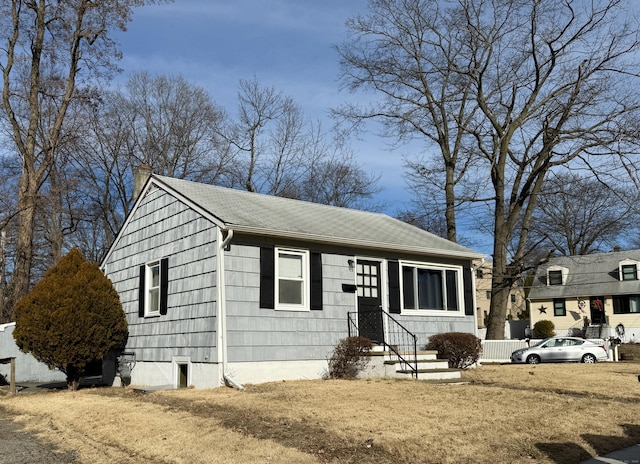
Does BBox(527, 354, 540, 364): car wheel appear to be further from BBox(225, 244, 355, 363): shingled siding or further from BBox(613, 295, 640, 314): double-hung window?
BBox(613, 295, 640, 314): double-hung window

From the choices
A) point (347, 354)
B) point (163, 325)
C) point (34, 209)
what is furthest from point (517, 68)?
point (34, 209)

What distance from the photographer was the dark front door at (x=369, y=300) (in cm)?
1429

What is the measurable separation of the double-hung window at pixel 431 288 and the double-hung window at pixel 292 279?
3041 millimetres

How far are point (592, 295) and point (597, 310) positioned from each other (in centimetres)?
102

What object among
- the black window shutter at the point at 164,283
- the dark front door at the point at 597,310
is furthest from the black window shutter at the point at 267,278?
the dark front door at the point at 597,310

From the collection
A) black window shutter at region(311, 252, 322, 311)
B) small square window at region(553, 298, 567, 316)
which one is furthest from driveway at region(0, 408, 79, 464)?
small square window at region(553, 298, 567, 316)

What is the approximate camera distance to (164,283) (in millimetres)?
14273

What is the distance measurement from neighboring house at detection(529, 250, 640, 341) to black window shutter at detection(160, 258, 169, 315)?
29.2 m

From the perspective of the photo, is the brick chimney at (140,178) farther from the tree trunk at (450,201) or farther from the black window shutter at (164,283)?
the tree trunk at (450,201)

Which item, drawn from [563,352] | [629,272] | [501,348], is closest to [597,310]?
[629,272]

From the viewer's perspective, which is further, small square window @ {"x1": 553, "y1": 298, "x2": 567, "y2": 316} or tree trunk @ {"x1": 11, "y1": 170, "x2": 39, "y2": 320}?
small square window @ {"x1": 553, "y1": 298, "x2": 567, "y2": 316}

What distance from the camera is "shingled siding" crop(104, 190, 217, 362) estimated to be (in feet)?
41.3

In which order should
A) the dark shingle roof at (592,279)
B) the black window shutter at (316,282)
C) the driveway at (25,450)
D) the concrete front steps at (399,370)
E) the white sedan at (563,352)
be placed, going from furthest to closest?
the dark shingle roof at (592,279)
the white sedan at (563,352)
the black window shutter at (316,282)
the concrete front steps at (399,370)
the driveway at (25,450)

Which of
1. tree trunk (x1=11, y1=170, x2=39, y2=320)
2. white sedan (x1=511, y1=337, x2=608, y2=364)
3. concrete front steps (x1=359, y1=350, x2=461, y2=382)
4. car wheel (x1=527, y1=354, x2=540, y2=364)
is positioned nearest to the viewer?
concrete front steps (x1=359, y1=350, x2=461, y2=382)
